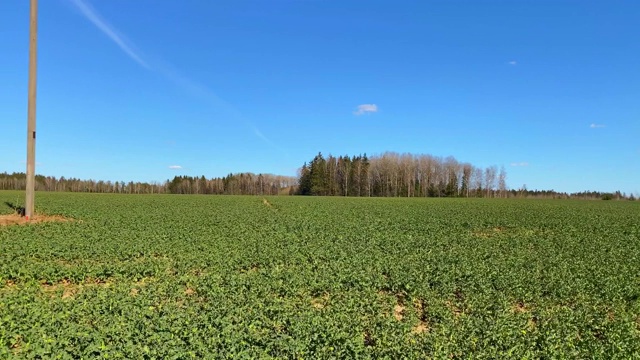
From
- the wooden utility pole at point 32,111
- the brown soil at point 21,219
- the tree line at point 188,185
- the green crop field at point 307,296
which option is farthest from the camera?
the tree line at point 188,185

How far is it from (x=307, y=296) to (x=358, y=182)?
118 meters

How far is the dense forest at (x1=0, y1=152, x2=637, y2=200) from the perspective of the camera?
126312mm

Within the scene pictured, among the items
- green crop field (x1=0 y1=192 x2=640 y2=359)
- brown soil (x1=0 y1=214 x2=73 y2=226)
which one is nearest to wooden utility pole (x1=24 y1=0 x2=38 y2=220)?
brown soil (x1=0 y1=214 x2=73 y2=226)

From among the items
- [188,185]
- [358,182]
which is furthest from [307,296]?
[188,185]

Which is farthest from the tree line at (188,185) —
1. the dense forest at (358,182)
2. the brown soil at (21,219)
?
the brown soil at (21,219)

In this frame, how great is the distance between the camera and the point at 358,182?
417ft

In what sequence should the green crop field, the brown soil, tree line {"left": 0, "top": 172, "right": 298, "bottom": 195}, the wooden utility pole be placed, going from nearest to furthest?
the green crop field, the brown soil, the wooden utility pole, tree line {"left": 0, "top": 172, "right": 298, "bottom": 195}

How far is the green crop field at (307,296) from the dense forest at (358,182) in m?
105

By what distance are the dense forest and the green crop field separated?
346 ft

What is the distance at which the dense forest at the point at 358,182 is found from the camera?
4973 inches

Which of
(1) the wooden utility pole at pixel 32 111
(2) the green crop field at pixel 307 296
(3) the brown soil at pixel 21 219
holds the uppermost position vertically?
(1) the wooden utility pole at pixel 32 111

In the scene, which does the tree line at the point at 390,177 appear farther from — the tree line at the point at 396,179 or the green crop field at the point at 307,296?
the green crop field at the point at 307,296

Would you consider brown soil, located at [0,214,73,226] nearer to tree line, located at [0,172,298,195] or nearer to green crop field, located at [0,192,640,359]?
green crop field, located at [0,192,640,359]

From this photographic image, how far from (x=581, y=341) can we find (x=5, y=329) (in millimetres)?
10026
